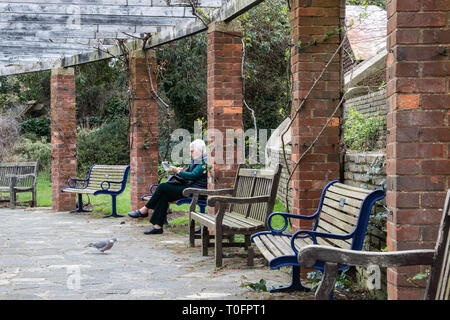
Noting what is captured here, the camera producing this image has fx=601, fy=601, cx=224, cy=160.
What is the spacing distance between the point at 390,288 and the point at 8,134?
20.0 meters

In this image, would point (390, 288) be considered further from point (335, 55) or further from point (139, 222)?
point (139, 222)

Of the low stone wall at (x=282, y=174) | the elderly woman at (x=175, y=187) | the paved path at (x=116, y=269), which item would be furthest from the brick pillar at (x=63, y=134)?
the elderly woman at (x=175, y=187)

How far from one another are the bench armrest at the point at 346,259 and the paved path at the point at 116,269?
6.29 feet

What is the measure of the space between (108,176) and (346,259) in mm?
9260

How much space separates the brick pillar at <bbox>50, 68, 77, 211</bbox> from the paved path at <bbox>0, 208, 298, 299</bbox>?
3.41 m

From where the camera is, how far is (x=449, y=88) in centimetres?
358

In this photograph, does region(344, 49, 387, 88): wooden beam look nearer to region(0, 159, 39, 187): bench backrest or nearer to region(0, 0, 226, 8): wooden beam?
region(0, 0, 226, 8): wooden beam

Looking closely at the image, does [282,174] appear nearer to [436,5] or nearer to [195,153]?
[195,153]

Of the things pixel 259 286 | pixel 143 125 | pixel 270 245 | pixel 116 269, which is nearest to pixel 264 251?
pixel 270 245

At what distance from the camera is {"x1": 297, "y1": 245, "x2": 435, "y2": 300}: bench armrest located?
2834 mm

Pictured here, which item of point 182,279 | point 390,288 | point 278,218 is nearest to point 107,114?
point 278,218

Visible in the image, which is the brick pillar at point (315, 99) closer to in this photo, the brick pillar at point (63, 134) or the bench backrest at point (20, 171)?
the brick pillar at point (63, 134)

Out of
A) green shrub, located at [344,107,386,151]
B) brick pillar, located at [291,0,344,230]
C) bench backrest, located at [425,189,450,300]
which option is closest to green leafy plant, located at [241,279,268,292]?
brick pillar, located at [291,0,344,230]
